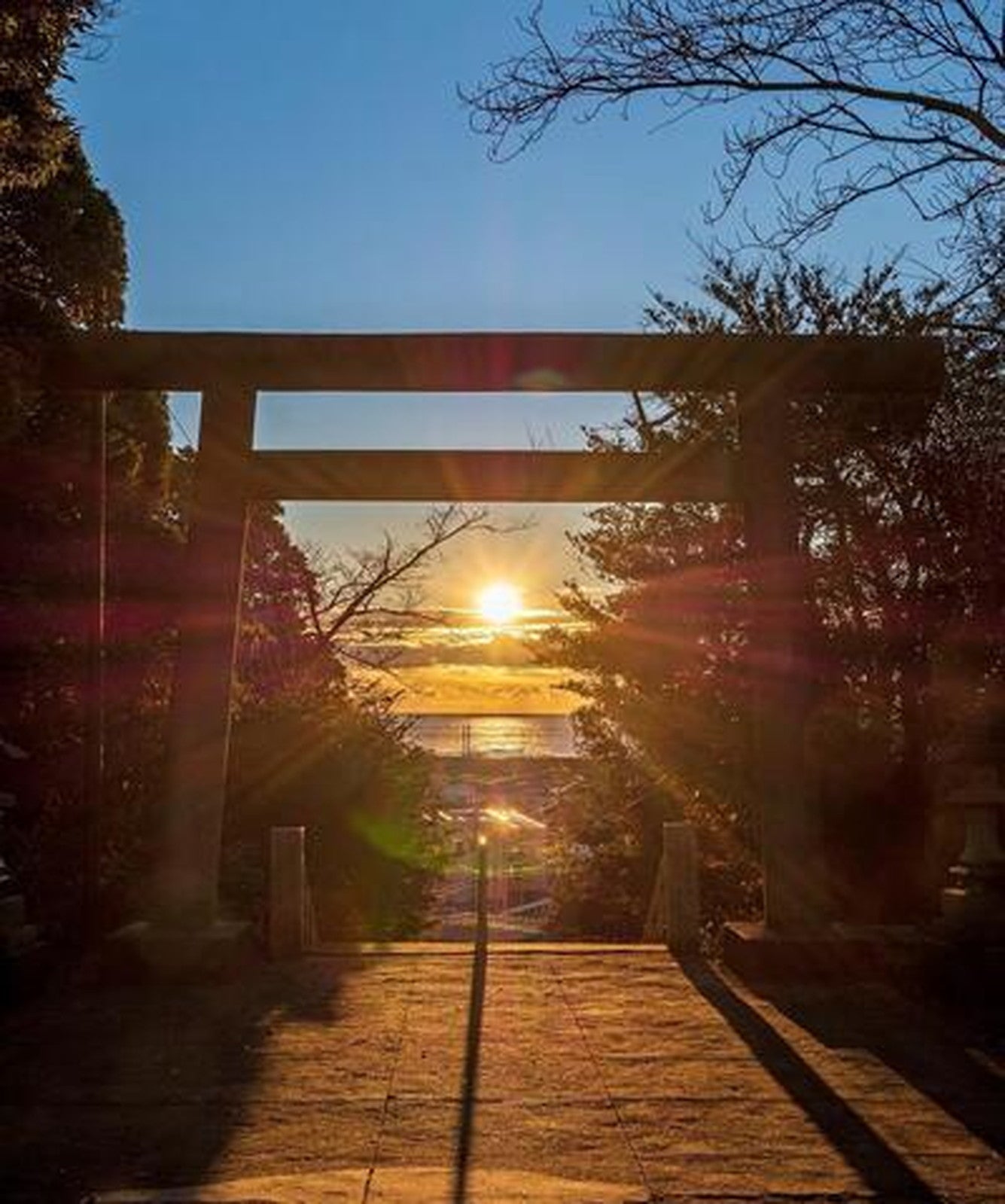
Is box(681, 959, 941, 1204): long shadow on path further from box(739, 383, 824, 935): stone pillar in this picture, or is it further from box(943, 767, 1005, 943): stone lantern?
box(943, 767, 1005, 943): stone lantern

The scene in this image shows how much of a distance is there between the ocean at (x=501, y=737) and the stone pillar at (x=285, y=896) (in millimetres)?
42066

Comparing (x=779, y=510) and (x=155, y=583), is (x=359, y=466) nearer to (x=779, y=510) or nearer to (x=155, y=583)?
(x=779, y=510)

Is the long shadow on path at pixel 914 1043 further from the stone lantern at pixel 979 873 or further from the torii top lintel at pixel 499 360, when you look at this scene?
the torii top lintel at pixel 499 360

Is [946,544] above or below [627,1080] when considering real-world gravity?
above

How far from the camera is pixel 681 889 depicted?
10.6 meters

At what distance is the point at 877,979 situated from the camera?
361 inches

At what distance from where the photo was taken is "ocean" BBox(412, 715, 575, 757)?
5894cm

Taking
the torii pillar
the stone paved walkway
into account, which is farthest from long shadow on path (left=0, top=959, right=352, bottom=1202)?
the torii pillar

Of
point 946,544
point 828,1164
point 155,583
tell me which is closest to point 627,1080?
point 828,1164

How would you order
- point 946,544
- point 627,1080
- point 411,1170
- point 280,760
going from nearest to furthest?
point 411,1170 → point 627,1080 → point 946,544 → point 280,760

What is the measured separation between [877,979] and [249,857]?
24.2 feet

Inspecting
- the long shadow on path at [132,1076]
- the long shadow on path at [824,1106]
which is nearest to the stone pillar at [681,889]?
the long shadow on path at [824,1106]

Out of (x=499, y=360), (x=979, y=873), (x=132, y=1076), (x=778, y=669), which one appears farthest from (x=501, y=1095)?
(x=499, y=360)

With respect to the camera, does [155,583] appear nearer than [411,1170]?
No
